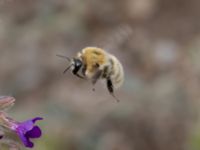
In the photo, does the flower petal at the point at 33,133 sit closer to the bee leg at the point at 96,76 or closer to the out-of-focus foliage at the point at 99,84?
the bee leg at the point at 96,76

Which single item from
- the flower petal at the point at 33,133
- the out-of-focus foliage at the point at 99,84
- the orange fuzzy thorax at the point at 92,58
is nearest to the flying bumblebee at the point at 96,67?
the orange fuzzy thorax at the point at 92,58

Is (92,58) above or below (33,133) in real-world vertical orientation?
above

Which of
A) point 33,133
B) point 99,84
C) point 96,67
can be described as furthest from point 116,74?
point 99,84

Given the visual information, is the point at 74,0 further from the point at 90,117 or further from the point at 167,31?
the point at 90,117

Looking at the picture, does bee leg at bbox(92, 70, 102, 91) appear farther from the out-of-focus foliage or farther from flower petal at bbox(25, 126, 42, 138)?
the out-of-focus foliage

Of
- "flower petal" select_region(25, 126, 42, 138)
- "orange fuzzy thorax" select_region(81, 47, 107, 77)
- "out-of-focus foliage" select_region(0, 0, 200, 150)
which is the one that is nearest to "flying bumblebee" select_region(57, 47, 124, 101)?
"orange fuzzy thorax" select_region(81, 47, 107, 77)

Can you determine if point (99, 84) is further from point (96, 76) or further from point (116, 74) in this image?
point (96, 76)

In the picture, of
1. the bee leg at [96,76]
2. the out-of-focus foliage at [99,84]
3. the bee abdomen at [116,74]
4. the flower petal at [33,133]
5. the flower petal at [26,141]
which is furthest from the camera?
the out-of-focus foliage at [99,84]
